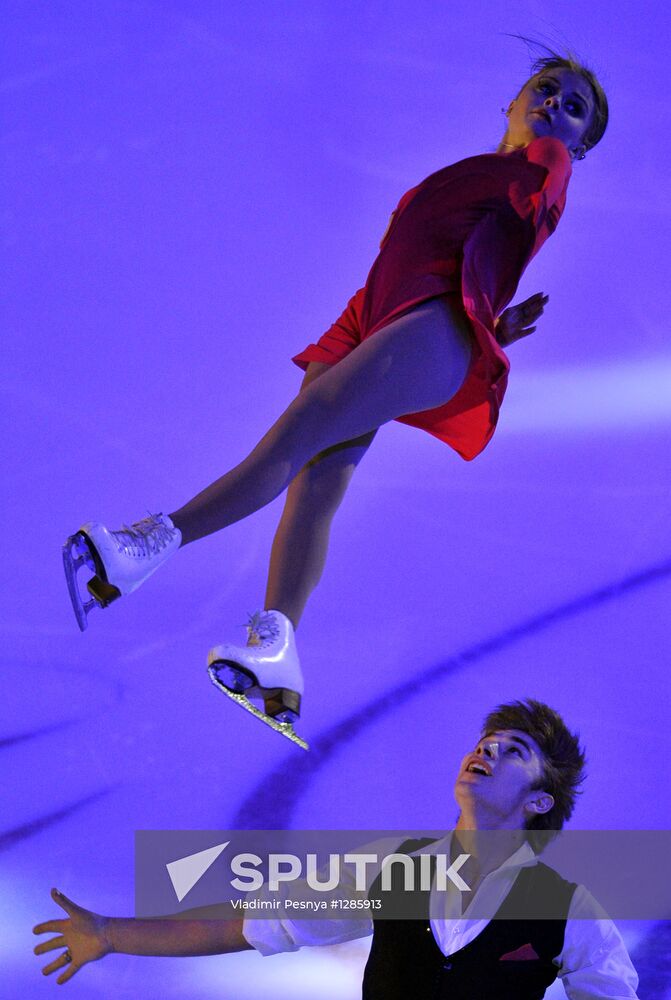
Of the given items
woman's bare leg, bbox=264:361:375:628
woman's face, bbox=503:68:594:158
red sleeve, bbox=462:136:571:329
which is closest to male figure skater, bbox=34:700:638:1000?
woman's bare leg, bbox=264:361:375:628

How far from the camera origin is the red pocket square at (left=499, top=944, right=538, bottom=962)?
233 cm

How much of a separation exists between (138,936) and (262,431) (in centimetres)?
142

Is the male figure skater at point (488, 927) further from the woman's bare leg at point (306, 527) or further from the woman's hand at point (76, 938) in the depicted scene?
the woman's bare leg at point (306, 527)

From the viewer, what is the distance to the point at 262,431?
3426 mm

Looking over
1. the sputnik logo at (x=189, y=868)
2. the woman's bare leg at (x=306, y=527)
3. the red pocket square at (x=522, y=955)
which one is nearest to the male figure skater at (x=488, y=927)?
the red pocket square at (x=522, y=955)

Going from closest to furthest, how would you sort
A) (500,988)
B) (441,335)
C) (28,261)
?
(500,988), (441,335), (28,261)

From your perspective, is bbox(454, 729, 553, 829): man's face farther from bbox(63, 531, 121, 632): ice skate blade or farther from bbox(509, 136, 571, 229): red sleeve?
bbox(509, 136, 571, 229): red sleeve

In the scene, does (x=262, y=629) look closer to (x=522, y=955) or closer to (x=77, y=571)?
(x=77, y=571)

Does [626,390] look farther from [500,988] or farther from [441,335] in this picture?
[500,988]

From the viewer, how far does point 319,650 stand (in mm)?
3203

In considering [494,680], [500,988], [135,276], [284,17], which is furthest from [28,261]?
[500,988]

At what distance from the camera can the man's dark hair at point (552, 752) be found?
2.61 m

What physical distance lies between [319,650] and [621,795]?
2.70ft

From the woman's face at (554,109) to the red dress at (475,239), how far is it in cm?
15
